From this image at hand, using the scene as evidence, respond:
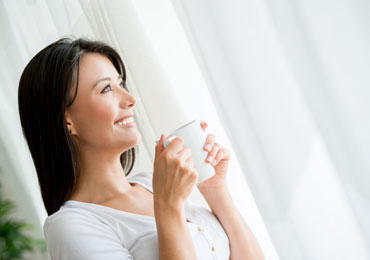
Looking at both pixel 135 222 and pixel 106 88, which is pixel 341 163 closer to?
pixel 135 222

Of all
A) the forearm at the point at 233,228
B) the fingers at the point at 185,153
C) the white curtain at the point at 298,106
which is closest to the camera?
the fingers at the point at 185,153

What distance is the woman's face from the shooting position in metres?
→ 1.03

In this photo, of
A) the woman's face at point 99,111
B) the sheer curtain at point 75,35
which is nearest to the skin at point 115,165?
the woman's face at point 99,111

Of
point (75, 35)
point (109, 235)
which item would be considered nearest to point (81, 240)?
point (109, 235)

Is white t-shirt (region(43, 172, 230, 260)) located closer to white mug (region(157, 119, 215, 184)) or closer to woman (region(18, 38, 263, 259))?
woman (region(18, 38, 263, 259))

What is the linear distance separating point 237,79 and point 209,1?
0.25 metres

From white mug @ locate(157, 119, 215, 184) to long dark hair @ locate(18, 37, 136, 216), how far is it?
13.4 inches

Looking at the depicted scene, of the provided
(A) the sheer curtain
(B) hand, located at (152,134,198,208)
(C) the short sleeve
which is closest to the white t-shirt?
(C) the short sleeve

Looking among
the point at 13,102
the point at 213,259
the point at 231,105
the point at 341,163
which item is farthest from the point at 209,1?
the point at 13,102

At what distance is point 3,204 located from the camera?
195 cm

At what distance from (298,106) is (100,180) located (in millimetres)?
614

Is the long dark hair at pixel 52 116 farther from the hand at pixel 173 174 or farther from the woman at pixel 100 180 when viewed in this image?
the hand at pixel 173 174

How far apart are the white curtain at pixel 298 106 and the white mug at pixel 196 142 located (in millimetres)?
276

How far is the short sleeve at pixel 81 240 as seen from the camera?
0.88 meters
